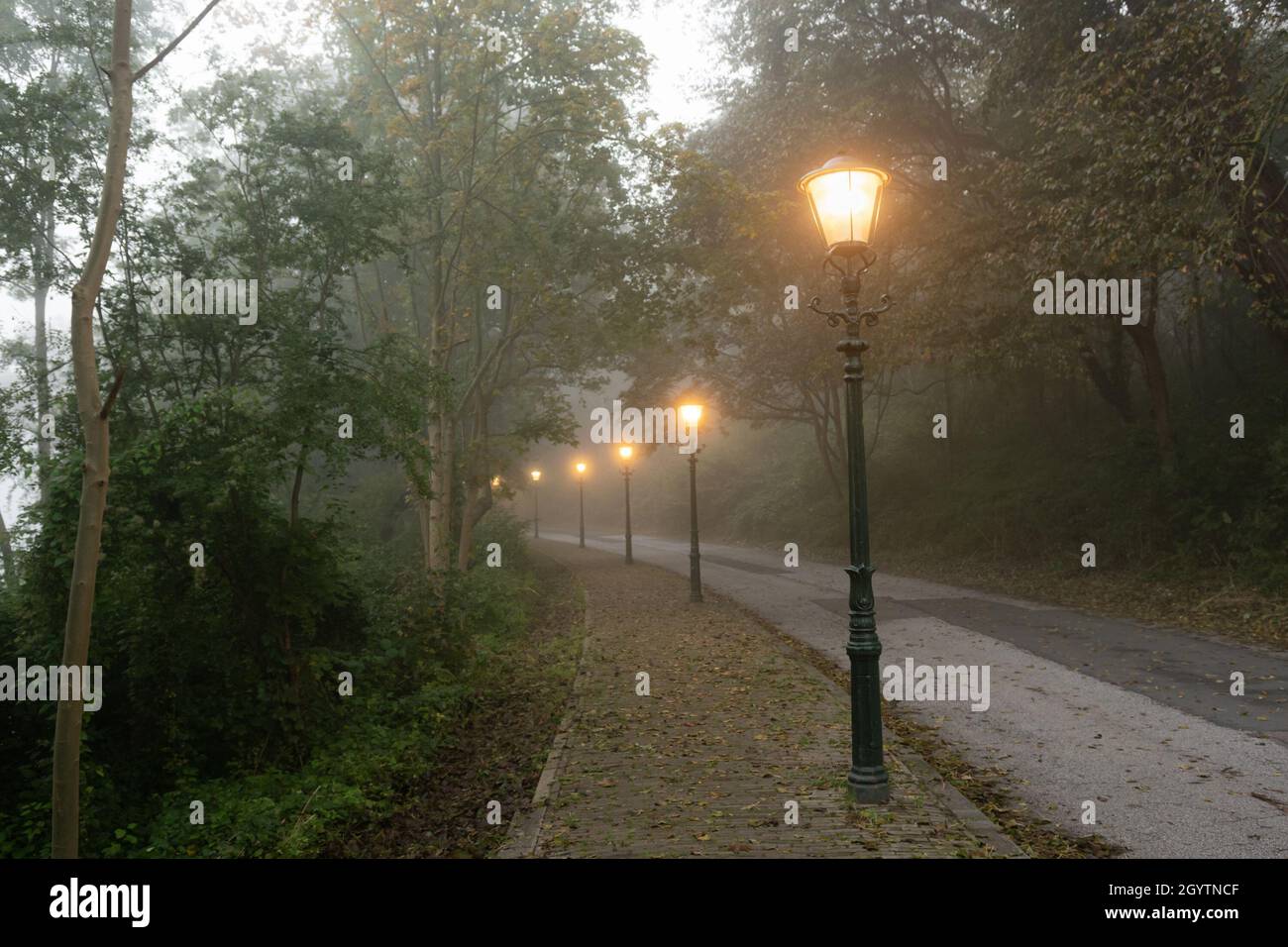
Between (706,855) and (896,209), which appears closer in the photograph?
(706,855)

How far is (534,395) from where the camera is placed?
1089 inches

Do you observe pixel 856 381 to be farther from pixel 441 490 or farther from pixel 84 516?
pixel 441 490

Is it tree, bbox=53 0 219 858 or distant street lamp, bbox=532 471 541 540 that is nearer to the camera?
tree, bbox=53 0 219 858

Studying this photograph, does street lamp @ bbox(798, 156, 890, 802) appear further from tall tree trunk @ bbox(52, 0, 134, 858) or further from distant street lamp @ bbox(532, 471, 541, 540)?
distant street lamp @ bbox(532, 471, 541, 540)

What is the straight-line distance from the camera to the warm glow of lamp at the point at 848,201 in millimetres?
5746

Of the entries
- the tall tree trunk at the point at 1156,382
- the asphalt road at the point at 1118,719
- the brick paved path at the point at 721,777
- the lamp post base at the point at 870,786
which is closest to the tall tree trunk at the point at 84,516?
the brick paved path at the point at 721,777

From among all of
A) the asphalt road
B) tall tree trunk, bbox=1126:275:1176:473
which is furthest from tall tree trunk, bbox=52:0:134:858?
tall tree trunk, bbox=1126:275:1176:473

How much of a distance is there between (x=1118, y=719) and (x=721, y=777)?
399cm

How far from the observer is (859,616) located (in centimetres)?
590

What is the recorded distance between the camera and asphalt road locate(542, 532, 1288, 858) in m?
5.11

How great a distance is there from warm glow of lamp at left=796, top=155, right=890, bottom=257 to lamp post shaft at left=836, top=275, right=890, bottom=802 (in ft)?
0.90
